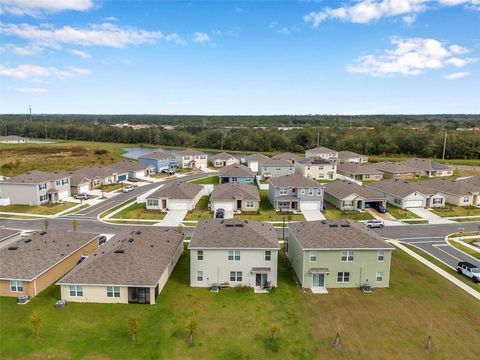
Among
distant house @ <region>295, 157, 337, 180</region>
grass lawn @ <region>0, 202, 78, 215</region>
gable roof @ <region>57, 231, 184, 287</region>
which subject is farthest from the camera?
distant house @ <region>295, 157, 337, 180</region>

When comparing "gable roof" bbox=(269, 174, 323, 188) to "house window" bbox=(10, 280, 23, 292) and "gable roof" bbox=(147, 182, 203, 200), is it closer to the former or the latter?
"gable roof" bbox=(147, 182, 203, 200)

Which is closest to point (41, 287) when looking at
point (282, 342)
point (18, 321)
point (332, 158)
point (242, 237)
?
point (18, 321)

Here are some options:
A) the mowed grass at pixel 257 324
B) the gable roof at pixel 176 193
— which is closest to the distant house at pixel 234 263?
the mowed grass at pixel 257 324

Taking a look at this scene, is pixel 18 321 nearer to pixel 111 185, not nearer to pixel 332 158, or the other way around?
pixel 111 185

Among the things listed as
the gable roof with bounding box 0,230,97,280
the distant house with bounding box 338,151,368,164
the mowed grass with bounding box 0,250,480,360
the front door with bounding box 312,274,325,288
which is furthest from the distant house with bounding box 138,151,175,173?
the front door with bounding box 312,274,325,288

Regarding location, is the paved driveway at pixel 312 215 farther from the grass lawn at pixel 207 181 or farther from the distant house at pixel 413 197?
the grass lawn at pixel 207 181
